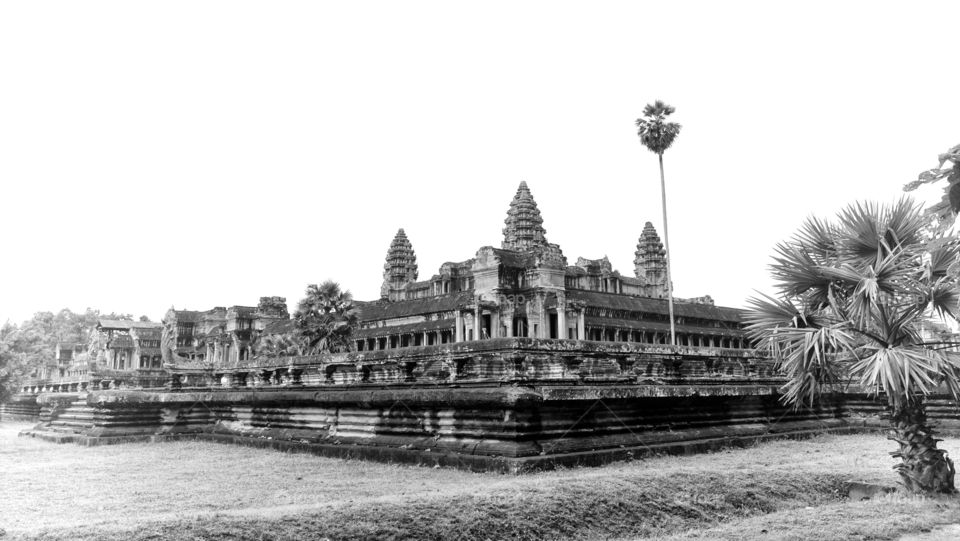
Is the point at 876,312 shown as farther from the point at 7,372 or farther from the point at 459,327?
the point at 7,372

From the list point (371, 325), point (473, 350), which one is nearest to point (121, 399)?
point (473, 350)

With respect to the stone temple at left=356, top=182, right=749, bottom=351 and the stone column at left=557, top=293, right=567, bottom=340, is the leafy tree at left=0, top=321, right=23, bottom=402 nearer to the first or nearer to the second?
the stone temple at left=356, top=182, right=749, bottom=351

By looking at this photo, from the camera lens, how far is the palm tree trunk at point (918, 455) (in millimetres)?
9500

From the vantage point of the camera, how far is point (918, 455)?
9609 millimetres

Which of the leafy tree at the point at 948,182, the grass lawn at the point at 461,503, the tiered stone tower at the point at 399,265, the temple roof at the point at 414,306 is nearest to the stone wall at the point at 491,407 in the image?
the grass lawn at the point at 461,503

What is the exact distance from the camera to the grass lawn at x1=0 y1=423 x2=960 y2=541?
716cm

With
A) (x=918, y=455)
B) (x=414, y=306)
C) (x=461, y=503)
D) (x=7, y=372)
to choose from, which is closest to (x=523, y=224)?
(x=414, y=306)

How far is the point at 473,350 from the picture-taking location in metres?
13.4

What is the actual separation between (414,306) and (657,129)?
3039 centimetres

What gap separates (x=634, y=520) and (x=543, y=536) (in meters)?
1.28

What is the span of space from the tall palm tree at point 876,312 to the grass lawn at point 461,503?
1.20m

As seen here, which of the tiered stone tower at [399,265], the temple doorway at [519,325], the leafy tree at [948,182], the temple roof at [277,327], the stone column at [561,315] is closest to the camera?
the leafy tree at [948,182]

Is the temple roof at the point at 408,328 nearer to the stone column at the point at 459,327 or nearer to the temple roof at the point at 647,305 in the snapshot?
the stone column at the point at 459,327

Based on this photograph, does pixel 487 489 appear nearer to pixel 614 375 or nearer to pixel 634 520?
pixel 634 520
